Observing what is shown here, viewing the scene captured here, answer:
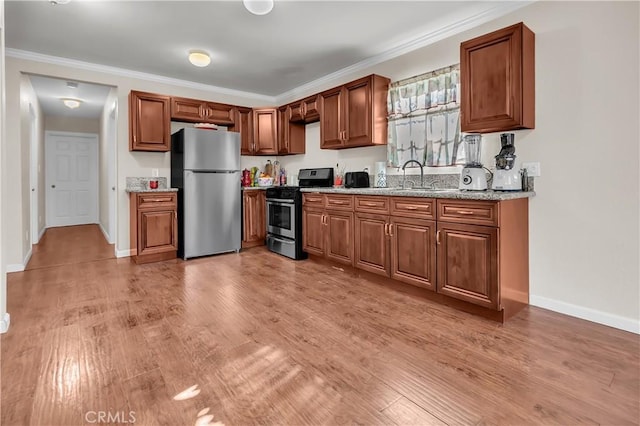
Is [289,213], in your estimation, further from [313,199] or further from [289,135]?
[289,135]

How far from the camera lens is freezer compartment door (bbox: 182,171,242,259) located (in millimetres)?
4426

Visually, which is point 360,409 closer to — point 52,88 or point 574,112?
point 574,112

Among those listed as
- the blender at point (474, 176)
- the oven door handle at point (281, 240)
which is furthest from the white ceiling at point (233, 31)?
the oven door handle at point (281, 240)

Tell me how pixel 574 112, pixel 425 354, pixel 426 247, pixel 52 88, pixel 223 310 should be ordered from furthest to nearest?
pixel 52 88 < pixel 426 247 < pixel 223 310 < pixel 574 112 < pixel 425 354

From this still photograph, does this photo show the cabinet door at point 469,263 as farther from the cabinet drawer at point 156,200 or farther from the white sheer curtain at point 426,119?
the cabinet drawer at point 156,200

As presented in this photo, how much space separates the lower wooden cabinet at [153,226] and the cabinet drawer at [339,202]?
212 cm

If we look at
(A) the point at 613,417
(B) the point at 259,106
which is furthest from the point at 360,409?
(B) the point at 259,106

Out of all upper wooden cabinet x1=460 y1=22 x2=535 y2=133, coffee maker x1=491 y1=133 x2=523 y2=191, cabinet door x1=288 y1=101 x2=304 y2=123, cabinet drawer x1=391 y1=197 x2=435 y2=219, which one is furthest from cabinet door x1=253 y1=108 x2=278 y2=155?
coffee maker x1=491 y1=133 x2=523 y2=191

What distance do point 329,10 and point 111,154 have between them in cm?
451

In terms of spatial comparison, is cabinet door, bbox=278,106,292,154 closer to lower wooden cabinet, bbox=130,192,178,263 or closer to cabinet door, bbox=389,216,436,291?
lower wooden cabinet, bbox=130,192,178,263

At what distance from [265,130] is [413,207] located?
327 cm

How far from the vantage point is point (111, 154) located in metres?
5.61

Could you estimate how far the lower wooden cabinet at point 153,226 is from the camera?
4.18 m

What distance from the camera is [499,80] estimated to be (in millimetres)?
2619
